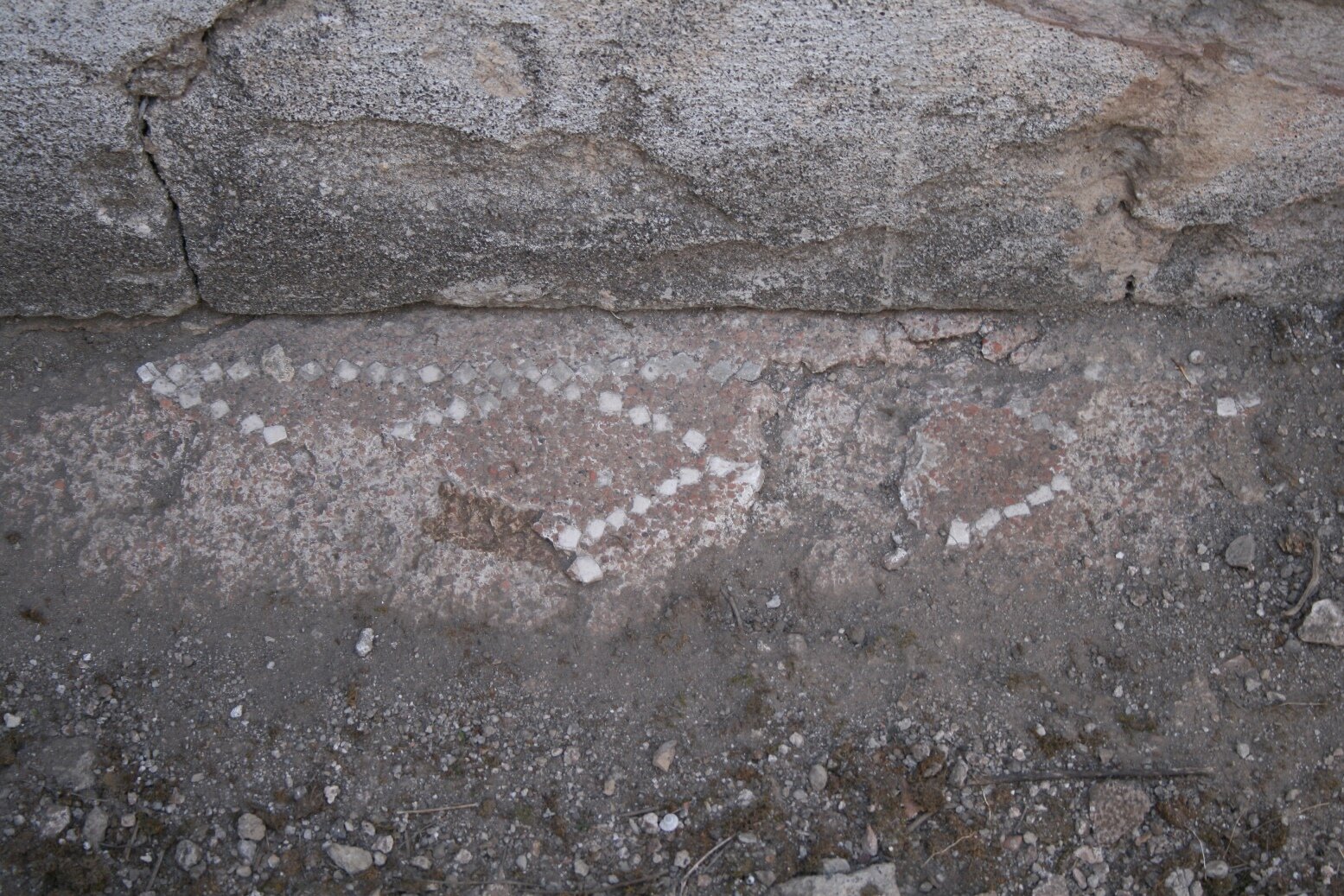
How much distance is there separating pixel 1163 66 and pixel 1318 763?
121cm

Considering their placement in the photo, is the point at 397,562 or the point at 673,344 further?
the point at 673,344

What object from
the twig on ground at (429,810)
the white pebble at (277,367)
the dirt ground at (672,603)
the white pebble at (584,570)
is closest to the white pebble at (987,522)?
the dirt ground at (672,603)

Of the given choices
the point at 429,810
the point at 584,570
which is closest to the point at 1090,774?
the point at 584,570

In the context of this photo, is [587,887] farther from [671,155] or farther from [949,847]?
[671,155]

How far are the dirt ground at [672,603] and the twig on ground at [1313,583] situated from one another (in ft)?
0.04

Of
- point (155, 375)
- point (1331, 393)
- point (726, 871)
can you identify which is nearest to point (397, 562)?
point (155, 375)

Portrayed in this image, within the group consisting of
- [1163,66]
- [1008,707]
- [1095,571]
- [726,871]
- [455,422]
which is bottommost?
[726,871]

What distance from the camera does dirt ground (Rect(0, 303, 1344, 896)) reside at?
177 cm

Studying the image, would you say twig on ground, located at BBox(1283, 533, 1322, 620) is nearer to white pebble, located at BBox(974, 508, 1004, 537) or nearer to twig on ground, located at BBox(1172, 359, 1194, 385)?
twig on ground, located at BBox(1172, 359, 1194, 385)

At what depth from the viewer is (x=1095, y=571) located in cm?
196

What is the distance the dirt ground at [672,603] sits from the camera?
1.77 m

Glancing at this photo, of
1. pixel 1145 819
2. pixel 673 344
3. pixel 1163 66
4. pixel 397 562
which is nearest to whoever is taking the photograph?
pixel 1163 66

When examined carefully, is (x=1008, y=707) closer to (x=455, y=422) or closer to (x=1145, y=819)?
(x=1145, y=819)

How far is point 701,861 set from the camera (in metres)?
1.76
